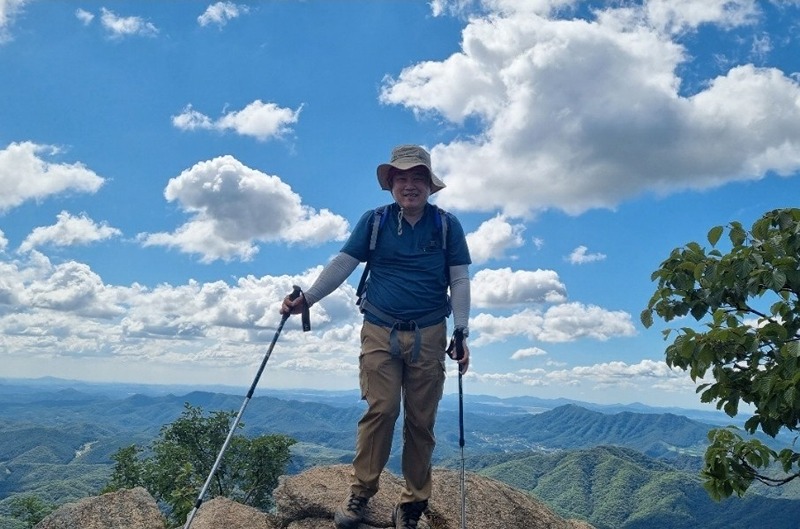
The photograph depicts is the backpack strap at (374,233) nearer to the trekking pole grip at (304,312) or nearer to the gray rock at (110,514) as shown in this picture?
the trekking pole grip at (304,312)

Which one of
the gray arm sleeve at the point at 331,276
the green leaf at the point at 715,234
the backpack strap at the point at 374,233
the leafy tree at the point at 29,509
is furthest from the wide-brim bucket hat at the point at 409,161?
the leafy tree at the point at 29,509

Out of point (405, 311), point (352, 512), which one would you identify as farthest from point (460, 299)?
point (352, 512)

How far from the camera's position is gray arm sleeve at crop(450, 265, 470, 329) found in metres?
7.41

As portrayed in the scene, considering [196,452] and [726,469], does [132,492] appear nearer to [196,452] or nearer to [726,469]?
[726,469]

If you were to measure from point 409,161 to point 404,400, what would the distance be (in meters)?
3.08

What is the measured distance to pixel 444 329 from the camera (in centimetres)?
752

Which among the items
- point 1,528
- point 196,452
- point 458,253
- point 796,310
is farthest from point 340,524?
point 1,528

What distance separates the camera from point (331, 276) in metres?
7.65

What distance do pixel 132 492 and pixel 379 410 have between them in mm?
5380

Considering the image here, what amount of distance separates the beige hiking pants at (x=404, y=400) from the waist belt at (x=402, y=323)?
59mm

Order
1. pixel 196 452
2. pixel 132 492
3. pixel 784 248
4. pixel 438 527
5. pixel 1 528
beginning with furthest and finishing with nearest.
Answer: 1. pixel 1 528
2. pixel 196 452
3. pixel 132 492
4. pixel 438 527
5. pixel 784 248

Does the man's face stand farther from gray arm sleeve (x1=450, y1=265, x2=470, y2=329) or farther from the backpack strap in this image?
gray arm sleeve (x1=450, y1=265, x2=470, y2=329)

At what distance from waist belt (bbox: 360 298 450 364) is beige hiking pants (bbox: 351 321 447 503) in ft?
0.19

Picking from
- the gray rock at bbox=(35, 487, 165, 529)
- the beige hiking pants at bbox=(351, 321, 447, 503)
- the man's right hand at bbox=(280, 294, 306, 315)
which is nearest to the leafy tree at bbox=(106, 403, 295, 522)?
the gray rock at bbox=(35, 487, 165, 529)
